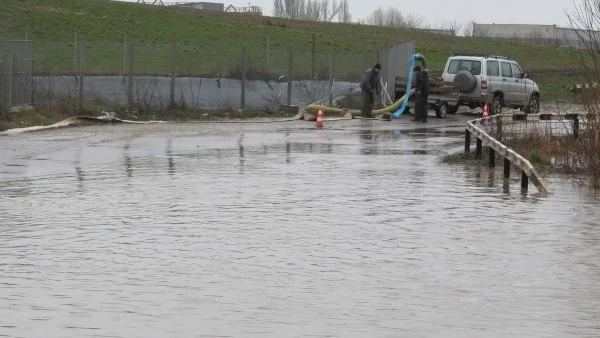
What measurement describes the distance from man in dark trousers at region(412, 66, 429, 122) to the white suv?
2.39 metres

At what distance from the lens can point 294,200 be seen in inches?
689

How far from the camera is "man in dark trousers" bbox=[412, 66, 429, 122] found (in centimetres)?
3800

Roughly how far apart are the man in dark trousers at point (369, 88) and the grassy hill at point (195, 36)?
8.88 meters

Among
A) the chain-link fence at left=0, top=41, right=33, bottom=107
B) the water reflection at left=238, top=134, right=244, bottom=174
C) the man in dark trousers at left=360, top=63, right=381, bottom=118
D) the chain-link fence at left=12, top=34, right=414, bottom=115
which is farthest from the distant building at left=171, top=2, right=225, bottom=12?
the water reflection at left=238, top=134, right=244, bottom=174

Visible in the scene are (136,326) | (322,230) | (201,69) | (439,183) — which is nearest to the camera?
(136,326)

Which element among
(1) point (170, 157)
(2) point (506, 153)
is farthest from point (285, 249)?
(1) point (170, 157)

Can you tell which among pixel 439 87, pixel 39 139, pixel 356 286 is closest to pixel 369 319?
pixel 356 286

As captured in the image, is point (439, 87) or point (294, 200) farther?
point (439, 87)

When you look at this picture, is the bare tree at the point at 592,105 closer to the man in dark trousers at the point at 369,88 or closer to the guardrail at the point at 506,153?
the guardrail at the point at 506,153

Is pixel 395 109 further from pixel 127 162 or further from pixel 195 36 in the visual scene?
pixel 195 36

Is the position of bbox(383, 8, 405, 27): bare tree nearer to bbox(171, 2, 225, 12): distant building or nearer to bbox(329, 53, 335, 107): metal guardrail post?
bbox(171, 2, 225, 12): distant building

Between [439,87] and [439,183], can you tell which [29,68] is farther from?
[439,183]

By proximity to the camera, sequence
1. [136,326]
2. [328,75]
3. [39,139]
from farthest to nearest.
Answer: [328,75]
[39,139]
[136,326]

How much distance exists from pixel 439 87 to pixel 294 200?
23.7m
